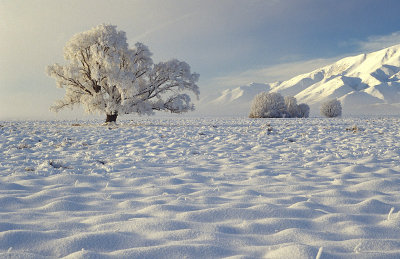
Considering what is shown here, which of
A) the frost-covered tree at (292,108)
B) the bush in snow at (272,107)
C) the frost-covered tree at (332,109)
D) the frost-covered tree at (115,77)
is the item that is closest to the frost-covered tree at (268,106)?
the bush in snow at (272,107)

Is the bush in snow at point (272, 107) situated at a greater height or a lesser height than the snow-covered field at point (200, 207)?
greater

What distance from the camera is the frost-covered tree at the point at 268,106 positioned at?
106 ft

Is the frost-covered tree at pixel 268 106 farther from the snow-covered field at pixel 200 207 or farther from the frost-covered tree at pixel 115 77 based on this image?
the snow-covered field at pixel 200 207

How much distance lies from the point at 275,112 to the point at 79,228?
105 ft

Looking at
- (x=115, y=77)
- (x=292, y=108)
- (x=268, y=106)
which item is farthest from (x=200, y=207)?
(x=292, y=108)

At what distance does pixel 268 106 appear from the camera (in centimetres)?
3225

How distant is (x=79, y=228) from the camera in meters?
2.45

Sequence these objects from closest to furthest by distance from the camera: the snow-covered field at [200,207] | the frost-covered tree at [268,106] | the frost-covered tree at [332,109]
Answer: the snow-covered field at [200,207]
the frost-covered tree at [268,106]
the frost-covered tree at [332,109]

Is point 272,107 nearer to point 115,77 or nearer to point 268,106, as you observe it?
point 268,106

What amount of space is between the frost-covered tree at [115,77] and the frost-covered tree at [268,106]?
14.9 m

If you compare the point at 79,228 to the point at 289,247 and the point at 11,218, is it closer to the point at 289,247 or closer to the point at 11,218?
the point at 11,218

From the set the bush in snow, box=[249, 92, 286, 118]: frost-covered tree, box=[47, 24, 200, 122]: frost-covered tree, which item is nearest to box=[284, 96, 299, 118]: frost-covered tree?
the bush in snow

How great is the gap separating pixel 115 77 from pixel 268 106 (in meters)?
21.0

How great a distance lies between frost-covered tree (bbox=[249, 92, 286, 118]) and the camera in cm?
3221
